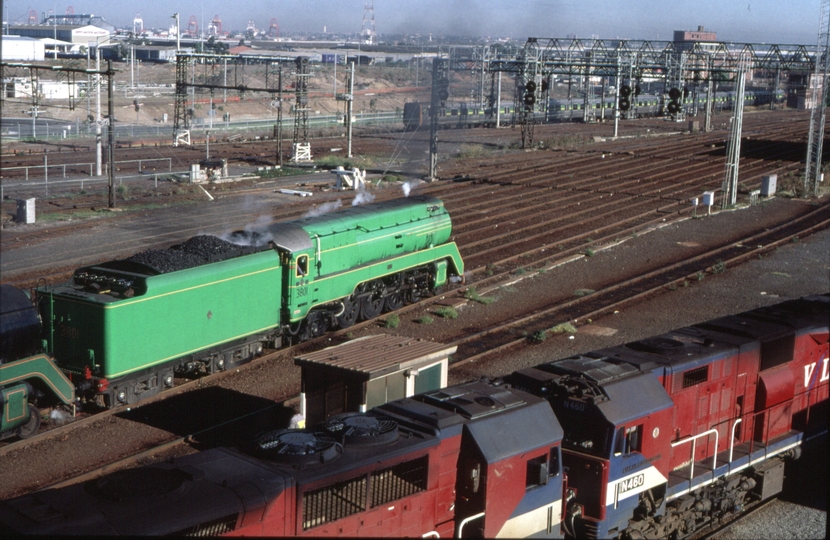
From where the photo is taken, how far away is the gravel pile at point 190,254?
18.1m

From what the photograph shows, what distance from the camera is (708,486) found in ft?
44.6

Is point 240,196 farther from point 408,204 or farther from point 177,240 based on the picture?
point 408,204

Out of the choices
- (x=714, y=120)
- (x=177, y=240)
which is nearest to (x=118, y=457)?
(x=177, y=240)

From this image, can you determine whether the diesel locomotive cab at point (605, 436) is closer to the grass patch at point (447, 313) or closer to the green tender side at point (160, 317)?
the green tender side at point (160, 317)

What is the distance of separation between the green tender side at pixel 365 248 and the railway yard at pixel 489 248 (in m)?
1.23

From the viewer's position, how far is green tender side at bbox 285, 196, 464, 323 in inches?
837

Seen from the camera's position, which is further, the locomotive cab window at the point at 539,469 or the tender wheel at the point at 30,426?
the tender wheel at the point at 30,426

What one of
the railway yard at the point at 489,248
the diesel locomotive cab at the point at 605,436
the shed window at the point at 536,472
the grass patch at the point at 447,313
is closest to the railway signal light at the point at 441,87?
the railway yard at the point at 489,248

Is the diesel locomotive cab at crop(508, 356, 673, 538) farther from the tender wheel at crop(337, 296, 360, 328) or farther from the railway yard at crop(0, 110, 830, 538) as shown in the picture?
the tender wheel at crop(337, 296, 360, 328)

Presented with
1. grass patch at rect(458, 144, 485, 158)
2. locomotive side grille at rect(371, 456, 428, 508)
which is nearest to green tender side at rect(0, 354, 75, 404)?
locomotive side grille at rect(371, 456, 428, 508)

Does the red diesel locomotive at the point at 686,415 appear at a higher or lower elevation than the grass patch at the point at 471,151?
lower

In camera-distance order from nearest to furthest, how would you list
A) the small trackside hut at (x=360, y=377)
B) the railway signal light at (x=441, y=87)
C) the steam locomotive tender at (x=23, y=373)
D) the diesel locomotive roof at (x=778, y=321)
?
1. the small trackside hut at (x=360, y=377)
2. the diesel locomotive roof at (x=778, y=321)
3. the steam locomotive tender at (x=23, y=373)
4. the railway signal light at (x=441, y=87)

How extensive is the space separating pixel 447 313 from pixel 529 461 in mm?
14401

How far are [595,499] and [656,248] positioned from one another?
78.5ft
